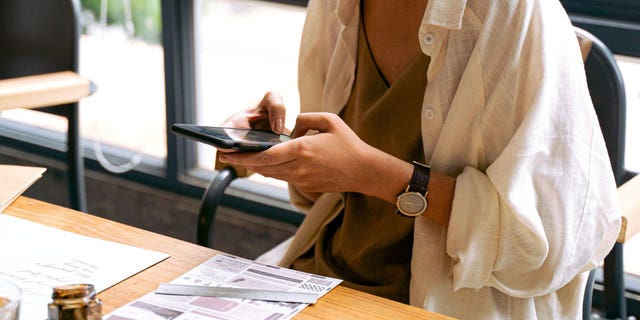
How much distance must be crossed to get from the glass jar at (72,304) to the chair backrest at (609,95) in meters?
0.97

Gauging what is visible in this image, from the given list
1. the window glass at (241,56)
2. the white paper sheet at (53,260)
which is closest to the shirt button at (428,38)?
the white paper sheet at (53,260)

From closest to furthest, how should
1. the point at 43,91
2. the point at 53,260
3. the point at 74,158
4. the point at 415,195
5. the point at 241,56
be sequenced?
1. the point at 53,260
2. the point at 415,195
3. the point at 43,91
4. the point at 74,158
5. the point at 241,56

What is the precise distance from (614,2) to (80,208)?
130 centimetres

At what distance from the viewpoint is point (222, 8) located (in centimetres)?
267

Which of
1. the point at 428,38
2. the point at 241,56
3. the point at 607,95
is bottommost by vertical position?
the point at 241,56

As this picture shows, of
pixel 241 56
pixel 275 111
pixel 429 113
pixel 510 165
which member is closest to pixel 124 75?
pixel 241 56

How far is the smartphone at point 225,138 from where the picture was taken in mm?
1066

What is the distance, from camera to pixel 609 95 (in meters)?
1.46

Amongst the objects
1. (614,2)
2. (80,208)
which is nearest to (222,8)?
(80,208)

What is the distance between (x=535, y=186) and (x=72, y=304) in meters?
0.67

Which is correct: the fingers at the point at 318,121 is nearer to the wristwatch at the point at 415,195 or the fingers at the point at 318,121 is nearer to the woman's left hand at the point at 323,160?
the woman's left hand at the point at 323,160

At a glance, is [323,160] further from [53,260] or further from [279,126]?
[53,260]

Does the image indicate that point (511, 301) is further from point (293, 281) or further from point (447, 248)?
point (293, 281)

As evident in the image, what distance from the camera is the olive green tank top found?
1.35 meters
